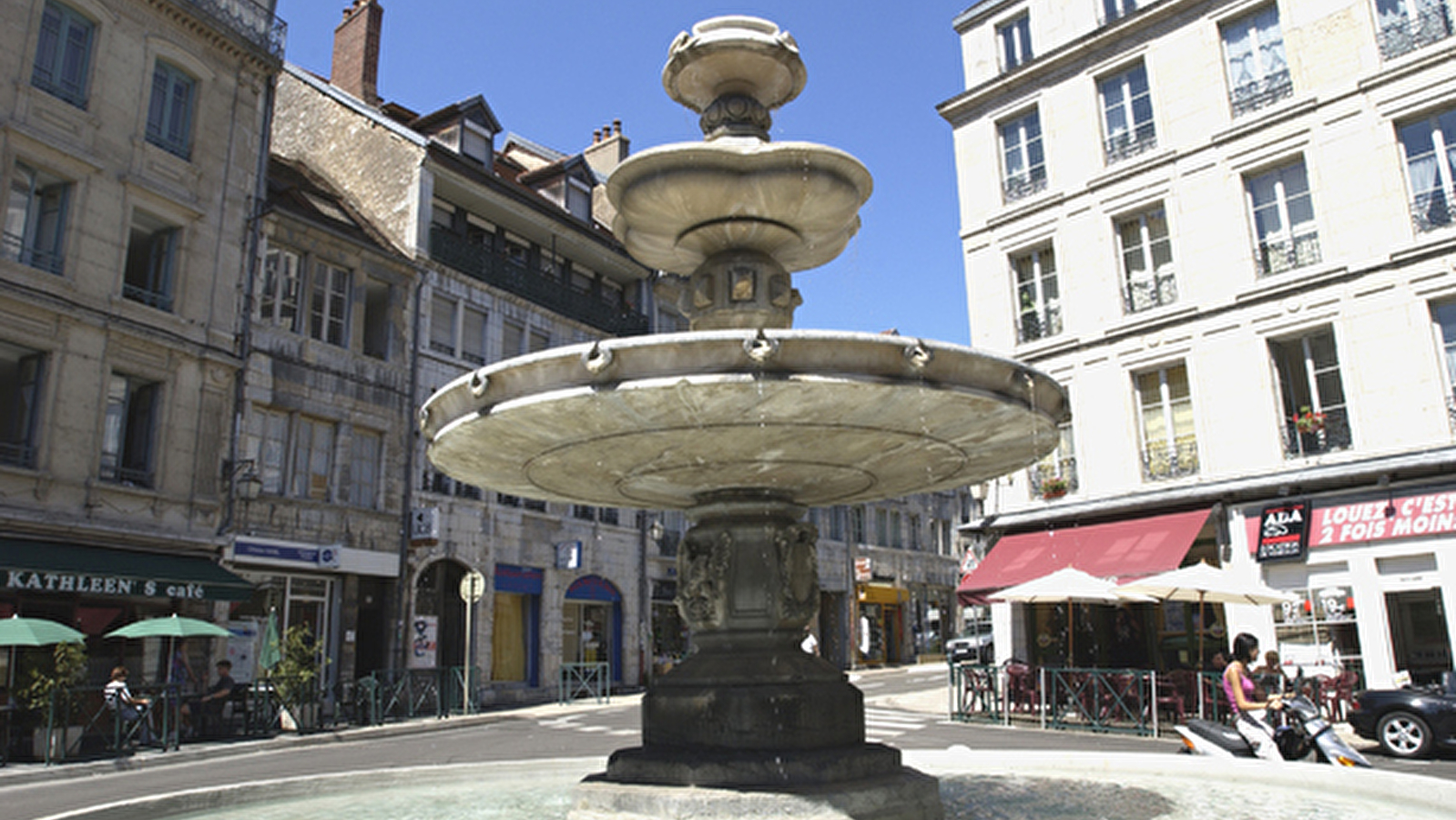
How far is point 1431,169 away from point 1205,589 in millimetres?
8171

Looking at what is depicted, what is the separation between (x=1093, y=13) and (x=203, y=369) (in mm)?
19618

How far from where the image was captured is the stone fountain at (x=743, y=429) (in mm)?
4797

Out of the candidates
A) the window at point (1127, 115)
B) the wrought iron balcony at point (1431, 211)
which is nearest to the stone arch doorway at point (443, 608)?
the window at point (1127, 115)

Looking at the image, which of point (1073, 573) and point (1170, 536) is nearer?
point (1073, 573)

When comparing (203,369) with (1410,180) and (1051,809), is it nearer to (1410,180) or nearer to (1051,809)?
(1051,809)

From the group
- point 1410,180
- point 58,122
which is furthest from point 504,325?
point 1410,180

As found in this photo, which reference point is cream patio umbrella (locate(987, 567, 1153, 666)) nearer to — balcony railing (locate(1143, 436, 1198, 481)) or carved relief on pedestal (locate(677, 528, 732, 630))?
balcony railing (locate(1143, 436, 1198, 481))

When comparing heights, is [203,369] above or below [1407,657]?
above

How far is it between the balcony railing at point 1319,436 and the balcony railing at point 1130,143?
6.26 meters

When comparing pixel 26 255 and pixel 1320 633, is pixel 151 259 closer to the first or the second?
pixel 26 255

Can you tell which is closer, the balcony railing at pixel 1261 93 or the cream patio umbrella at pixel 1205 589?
the cream patio umbrella at pixel 1205 589

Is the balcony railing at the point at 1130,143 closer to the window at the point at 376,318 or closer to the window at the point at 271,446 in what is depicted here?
the window at the point at 376,318

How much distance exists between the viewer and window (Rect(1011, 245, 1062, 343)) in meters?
21.1

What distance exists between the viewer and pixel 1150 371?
19.5 m
